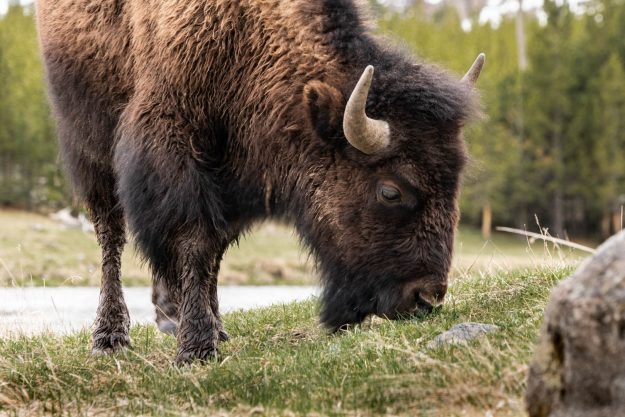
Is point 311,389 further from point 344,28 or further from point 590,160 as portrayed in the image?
point 590,160

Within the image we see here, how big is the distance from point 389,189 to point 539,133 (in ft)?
123

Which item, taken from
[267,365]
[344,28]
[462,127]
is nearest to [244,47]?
[344,28]

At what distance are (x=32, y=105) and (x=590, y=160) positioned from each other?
85.4ft

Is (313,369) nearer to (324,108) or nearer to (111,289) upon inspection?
(324,108)

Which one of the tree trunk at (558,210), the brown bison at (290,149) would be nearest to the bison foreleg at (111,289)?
the brown bison at (290,149)

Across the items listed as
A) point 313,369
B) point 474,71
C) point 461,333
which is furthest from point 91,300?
point 461,333

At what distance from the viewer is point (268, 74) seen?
20.4 feet

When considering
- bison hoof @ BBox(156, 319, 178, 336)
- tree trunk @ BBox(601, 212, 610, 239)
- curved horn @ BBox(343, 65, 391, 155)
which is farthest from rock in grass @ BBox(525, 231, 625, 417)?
tree trunk @ BBox(601, 212, 610, 239)

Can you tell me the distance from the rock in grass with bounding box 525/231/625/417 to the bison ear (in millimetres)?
2718

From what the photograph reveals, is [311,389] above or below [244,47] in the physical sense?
below

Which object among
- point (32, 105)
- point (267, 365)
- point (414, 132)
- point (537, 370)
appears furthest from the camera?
point (32, 105)

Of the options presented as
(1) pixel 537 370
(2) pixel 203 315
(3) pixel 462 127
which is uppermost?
(3) pixel 462 127

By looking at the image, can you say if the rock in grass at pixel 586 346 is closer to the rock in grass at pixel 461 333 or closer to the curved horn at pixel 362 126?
the rock in grass at pixel 461 333

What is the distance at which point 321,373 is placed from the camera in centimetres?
492
